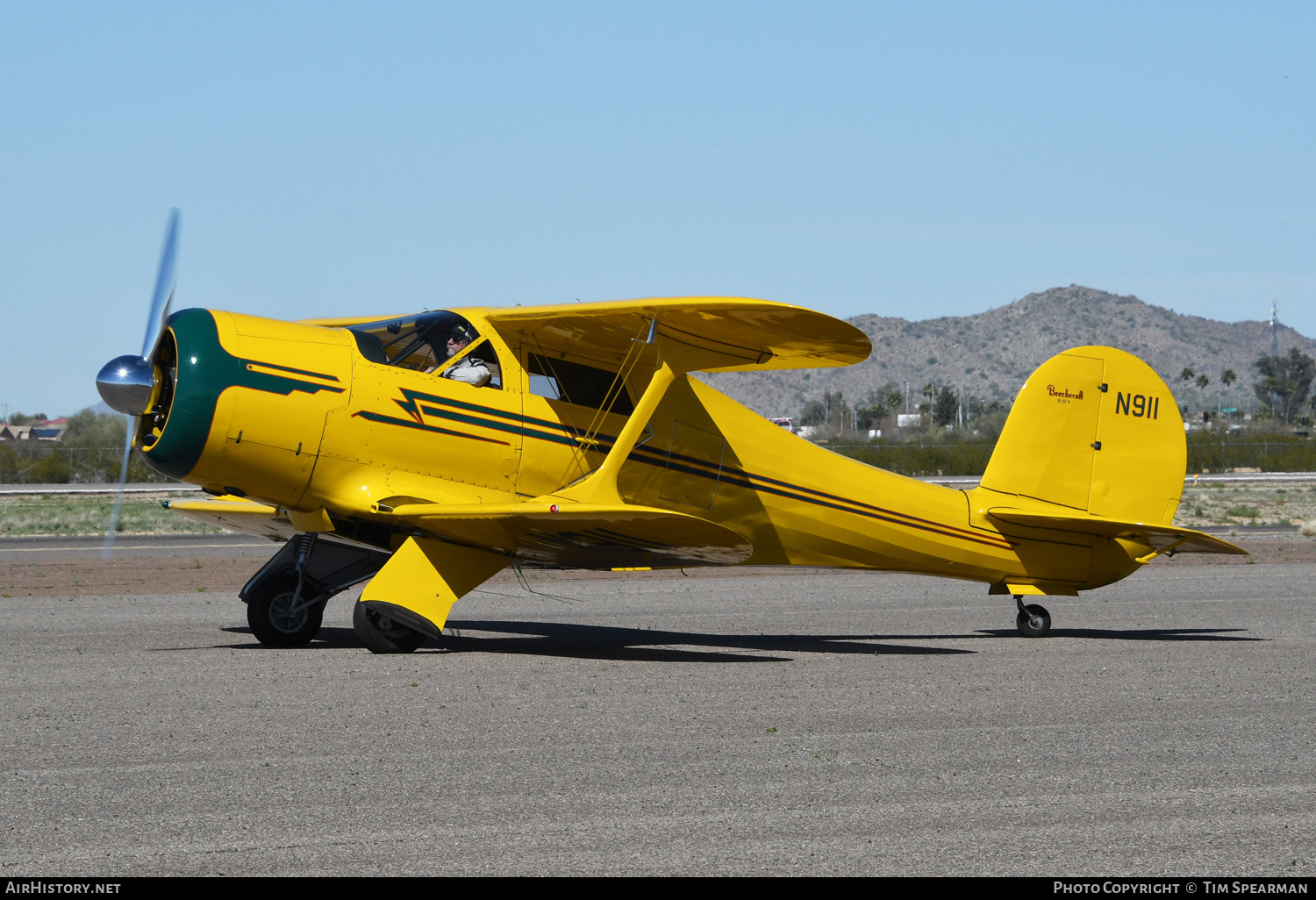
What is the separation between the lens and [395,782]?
6086 millimetres

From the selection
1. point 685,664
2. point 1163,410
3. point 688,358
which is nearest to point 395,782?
point 685,664

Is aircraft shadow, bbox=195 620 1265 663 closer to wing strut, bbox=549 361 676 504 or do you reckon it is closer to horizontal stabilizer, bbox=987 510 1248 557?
horizontal stabilizer, bbox=987 510 1248 557

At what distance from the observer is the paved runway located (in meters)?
4.95

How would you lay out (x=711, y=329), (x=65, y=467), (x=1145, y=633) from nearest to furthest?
(x=711, y=329), (x=1145, y=633), (x=65, y=467)

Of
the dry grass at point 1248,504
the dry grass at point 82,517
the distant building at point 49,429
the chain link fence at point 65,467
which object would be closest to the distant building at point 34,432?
the distant building at point 49,429

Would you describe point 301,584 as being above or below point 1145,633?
above

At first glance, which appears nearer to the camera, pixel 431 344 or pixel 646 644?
pixel 431 344

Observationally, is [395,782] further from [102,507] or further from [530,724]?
[102,507]

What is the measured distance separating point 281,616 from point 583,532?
336 centimetres

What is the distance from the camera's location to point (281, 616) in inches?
463

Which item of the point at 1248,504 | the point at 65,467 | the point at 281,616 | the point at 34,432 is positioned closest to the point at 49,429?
the point at 34,432

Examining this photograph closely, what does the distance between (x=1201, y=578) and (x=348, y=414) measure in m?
16.0

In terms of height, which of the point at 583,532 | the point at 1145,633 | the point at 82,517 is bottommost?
the point at 82,517

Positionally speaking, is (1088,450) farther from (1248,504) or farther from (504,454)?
(1248,504)
